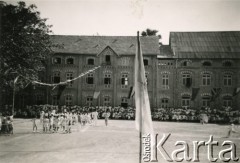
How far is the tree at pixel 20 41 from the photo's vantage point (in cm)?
1770

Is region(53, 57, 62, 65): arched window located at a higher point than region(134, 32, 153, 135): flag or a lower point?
higher

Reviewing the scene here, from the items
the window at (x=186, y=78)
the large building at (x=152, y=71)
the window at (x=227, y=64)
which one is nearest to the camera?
the window at (x=227, y=64)

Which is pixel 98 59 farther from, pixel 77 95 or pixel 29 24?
pixel 29 24

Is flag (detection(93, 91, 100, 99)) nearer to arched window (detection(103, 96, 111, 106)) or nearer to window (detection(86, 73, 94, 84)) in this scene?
arched window (detection(103, 96, 111, 106))

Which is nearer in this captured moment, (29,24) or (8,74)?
(8,74)

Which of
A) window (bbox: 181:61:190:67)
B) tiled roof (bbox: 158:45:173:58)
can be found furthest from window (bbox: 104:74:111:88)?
window (bbox: 181:61:190:67)

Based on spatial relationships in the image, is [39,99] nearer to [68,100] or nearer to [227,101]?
[68,100]

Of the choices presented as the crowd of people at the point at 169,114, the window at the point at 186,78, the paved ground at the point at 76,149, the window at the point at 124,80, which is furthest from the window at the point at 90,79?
the paved ground at the point at 76,149

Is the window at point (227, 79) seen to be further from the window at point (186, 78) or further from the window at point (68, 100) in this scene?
the window at point (68, 100)

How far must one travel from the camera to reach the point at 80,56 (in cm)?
3731

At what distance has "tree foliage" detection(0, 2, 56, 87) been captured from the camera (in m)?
17.8

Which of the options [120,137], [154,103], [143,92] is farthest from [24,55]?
[154,103]

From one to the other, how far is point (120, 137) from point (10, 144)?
6564 millimetres

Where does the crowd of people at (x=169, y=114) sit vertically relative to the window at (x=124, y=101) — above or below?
below
